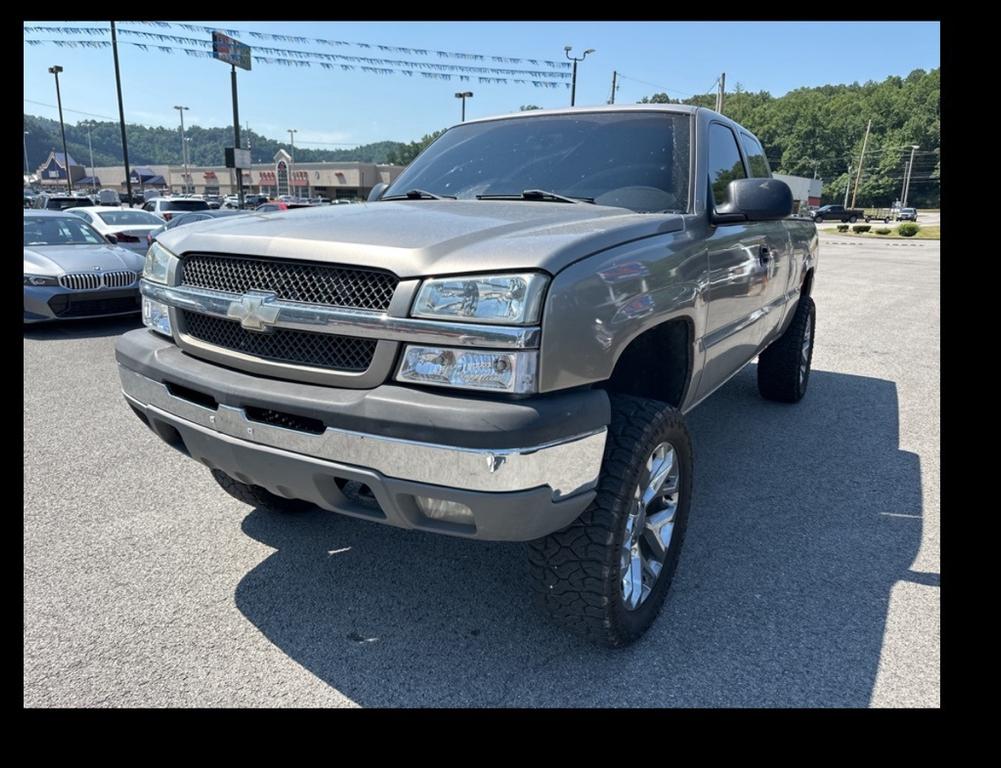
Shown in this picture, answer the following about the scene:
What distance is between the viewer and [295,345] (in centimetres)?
206

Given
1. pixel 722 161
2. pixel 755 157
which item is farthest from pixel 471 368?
pixel 755 157

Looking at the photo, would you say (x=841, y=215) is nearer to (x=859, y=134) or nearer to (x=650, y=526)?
(x=859, y=134)

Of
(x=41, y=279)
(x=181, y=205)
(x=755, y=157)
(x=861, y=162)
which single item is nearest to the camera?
(x=755, y=157)

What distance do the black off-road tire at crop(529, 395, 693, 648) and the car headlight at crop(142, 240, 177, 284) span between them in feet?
5.47

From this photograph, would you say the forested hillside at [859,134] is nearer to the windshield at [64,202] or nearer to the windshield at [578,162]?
the windshield at [64,202]

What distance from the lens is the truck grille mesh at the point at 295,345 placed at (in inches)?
77.2

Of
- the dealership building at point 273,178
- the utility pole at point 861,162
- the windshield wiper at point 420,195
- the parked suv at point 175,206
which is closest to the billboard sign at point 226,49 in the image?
the parked suv at point 175,206

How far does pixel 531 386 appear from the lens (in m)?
1.79

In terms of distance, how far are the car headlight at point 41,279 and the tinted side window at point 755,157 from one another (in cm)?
737

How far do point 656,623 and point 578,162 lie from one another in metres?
1.99

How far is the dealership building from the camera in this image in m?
71.3

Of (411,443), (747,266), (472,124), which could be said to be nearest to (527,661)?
(411,443)
